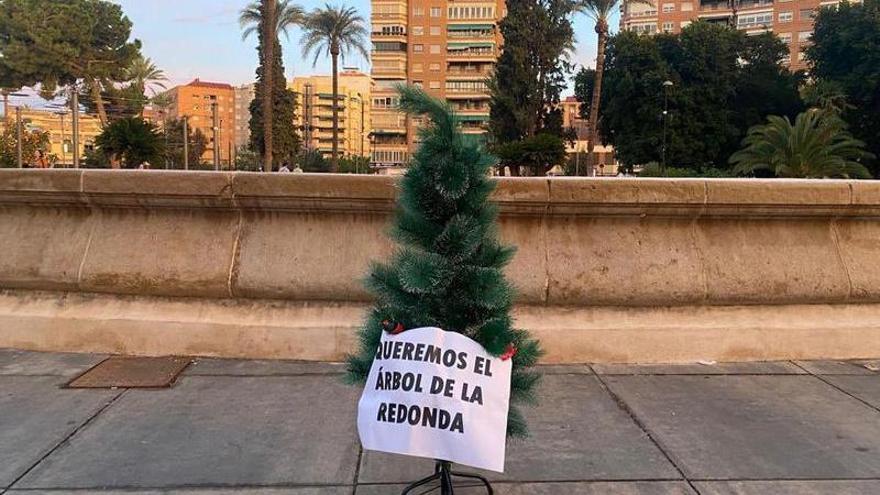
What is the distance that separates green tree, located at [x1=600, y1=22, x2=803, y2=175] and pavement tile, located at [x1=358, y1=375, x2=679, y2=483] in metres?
57.3

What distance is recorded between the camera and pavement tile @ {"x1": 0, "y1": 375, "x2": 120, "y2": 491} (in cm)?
351

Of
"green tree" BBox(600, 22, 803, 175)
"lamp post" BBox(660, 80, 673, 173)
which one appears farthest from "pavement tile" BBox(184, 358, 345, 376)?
"green tree" BBox(600, 22, 803, 175)

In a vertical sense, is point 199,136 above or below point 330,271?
above

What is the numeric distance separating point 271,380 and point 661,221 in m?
3.13

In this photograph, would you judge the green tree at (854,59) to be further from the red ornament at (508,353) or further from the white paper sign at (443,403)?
the white paper sign at (443,403)

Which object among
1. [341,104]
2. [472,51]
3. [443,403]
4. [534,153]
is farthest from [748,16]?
[443,403]

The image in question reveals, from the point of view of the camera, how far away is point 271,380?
186 inches

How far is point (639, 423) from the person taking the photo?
4043 mm

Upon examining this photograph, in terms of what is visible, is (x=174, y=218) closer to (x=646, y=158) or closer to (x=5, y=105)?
(x=646, y=158)

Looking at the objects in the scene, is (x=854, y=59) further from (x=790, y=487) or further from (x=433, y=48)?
(x=433, y=48)

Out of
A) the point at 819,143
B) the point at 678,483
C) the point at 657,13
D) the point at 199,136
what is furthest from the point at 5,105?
the point at 657,13

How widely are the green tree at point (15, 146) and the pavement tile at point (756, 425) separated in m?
73.7

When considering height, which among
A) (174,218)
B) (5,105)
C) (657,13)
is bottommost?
(174,218)

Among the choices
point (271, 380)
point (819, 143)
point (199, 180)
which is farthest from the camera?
point (819, 143)
